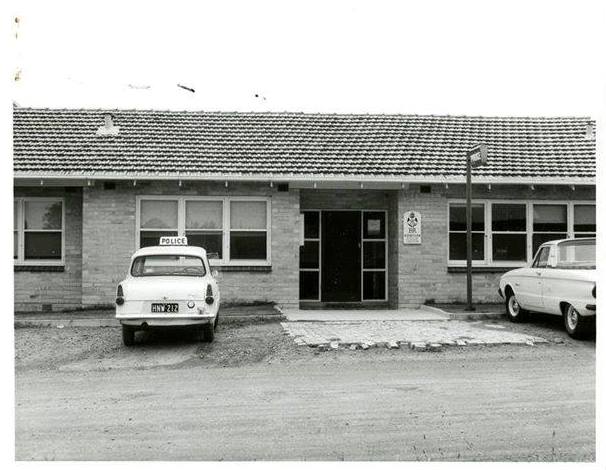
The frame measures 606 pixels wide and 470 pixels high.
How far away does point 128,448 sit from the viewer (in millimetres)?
5523

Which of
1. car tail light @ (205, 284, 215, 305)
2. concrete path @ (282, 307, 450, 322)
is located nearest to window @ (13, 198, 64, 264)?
concrete path @ (282, 307, 450, 322)

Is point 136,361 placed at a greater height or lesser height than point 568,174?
lesser

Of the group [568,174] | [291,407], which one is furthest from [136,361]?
[568,174]

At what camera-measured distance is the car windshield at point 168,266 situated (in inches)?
450

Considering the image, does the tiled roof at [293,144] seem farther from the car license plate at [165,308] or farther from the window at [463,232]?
the car license plate at [165,308]

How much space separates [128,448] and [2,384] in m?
1.18

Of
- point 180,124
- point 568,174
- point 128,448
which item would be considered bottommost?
point 128,448

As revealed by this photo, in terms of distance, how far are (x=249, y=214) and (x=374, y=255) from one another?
328 centimetres

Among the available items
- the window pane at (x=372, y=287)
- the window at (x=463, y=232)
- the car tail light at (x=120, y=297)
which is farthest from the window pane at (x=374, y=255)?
the car tail light at (x=120, y=297)

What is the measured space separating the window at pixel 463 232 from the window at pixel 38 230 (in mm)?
8772

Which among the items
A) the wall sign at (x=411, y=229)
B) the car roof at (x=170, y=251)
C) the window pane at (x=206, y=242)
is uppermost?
the wall sign at (x=411, y=229)

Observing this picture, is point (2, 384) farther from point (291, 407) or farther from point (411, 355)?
point (411, 355)

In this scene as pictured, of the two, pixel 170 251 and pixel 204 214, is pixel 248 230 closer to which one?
pixel 204 214

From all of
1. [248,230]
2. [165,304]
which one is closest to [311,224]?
[248,230]
